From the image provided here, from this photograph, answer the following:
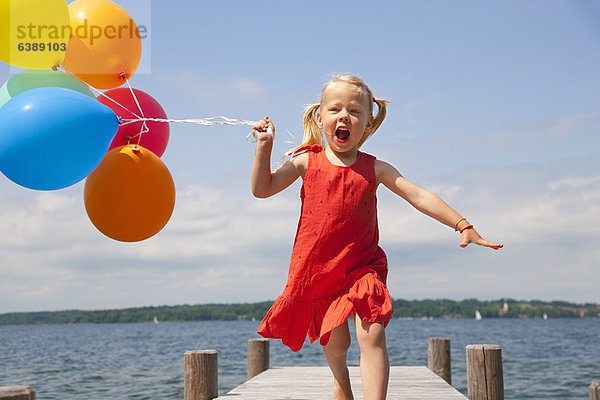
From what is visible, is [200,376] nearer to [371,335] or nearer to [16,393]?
[371,335]

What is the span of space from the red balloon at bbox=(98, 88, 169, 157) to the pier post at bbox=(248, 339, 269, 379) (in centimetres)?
408

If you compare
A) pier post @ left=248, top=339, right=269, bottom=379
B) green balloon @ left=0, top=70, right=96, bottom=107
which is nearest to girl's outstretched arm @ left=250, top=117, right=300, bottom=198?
green balloon @ left=0, top=70, right=96, bottom=107

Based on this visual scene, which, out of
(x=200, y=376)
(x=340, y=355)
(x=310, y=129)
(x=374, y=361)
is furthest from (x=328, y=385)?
(x=310, y=129)

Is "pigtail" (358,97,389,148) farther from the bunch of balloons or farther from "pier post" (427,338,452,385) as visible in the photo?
"pier post" (427,338,452,385)

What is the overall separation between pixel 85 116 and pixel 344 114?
5.56 feet

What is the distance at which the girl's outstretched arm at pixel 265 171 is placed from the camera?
3488 mm

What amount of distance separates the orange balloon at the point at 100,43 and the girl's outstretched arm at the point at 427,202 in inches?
88.5

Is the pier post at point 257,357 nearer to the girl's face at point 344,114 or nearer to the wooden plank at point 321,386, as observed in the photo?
the wooden plank at point 321,386

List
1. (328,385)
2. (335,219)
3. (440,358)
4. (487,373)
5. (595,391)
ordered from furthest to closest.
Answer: (440,358) → (328,385) → (487,373) → (335,219) → (595,391)

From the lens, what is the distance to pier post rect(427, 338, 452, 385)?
8.10 meters

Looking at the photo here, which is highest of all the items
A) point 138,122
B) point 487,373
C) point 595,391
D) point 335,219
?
point 138,122

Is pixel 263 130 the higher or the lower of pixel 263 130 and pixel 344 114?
the lower

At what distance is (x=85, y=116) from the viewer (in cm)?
389

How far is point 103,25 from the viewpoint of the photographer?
4.55 metres
